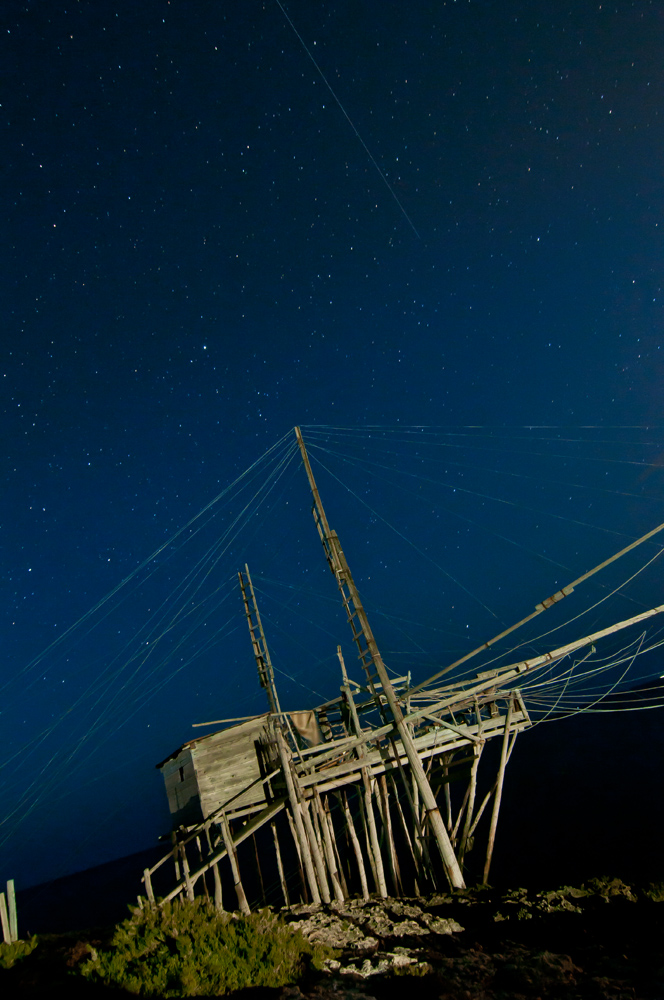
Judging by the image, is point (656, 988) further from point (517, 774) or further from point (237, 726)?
point (517, 774)

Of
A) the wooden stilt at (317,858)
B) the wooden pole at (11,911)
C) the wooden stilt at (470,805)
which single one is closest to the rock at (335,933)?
the wooden stilt at (317,858)

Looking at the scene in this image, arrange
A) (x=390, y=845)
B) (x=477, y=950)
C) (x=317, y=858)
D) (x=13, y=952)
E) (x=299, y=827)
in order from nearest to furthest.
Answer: (x=477, y=950) < (x=13, y=952) < (x=299, y=827) < (x=317, y=858) < (x=390, y=845)

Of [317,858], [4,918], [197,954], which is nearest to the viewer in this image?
[197,954]

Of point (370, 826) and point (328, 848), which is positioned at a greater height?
point (370, 826)

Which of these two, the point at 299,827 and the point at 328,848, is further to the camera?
the point at 328,848

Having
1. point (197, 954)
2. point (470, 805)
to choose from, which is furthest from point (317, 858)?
point (197, 954)

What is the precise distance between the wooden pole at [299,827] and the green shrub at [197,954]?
5.77 metres

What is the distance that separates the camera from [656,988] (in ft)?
22.8

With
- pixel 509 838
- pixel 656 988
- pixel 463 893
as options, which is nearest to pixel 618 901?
pixel 463 893

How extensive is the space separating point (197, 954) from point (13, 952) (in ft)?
22.2

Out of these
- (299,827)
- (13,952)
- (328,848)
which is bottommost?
(328,848)

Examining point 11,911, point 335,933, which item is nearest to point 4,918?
point 11,911

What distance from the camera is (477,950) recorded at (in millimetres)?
9766

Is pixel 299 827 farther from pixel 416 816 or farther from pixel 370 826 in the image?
pixel 416 816
